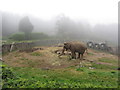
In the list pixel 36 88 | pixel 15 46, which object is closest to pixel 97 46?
pixel 15 46

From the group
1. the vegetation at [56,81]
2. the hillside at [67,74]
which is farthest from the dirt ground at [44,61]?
the vegetation at [56,81]

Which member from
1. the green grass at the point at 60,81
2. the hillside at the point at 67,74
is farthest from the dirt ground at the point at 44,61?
the green grass at the point at 60,81

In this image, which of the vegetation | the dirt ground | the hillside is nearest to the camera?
the vegetation

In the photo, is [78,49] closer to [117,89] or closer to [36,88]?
[117,89]

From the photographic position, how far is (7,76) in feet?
41.3

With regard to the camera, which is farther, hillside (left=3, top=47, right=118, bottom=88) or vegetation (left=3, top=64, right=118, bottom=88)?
hillside (left=3, top=47, right=118, bottom=88)

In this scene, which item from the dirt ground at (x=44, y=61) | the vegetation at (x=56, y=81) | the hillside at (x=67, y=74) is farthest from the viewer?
the dirt ground at (x=44, y=61)

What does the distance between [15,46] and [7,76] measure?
1202 inches

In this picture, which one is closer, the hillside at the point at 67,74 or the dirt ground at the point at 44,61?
the hillside at the point at 67,74

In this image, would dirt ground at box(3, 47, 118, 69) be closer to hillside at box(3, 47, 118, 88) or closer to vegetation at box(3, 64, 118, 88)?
hillside at box(3, 47, 118, 88)

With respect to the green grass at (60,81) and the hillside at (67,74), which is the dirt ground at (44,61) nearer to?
the hillside at (67,74)

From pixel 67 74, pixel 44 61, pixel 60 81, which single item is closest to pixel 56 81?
pixel 60 81

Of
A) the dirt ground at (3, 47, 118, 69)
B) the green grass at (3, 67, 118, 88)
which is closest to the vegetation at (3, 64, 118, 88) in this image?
the green grass at (3, 67, 118, 88)

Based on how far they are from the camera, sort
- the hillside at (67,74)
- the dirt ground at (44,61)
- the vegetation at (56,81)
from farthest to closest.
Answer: the dirt ground at (44,61), the hillside at (67,74), the vegetation at (56,81)
